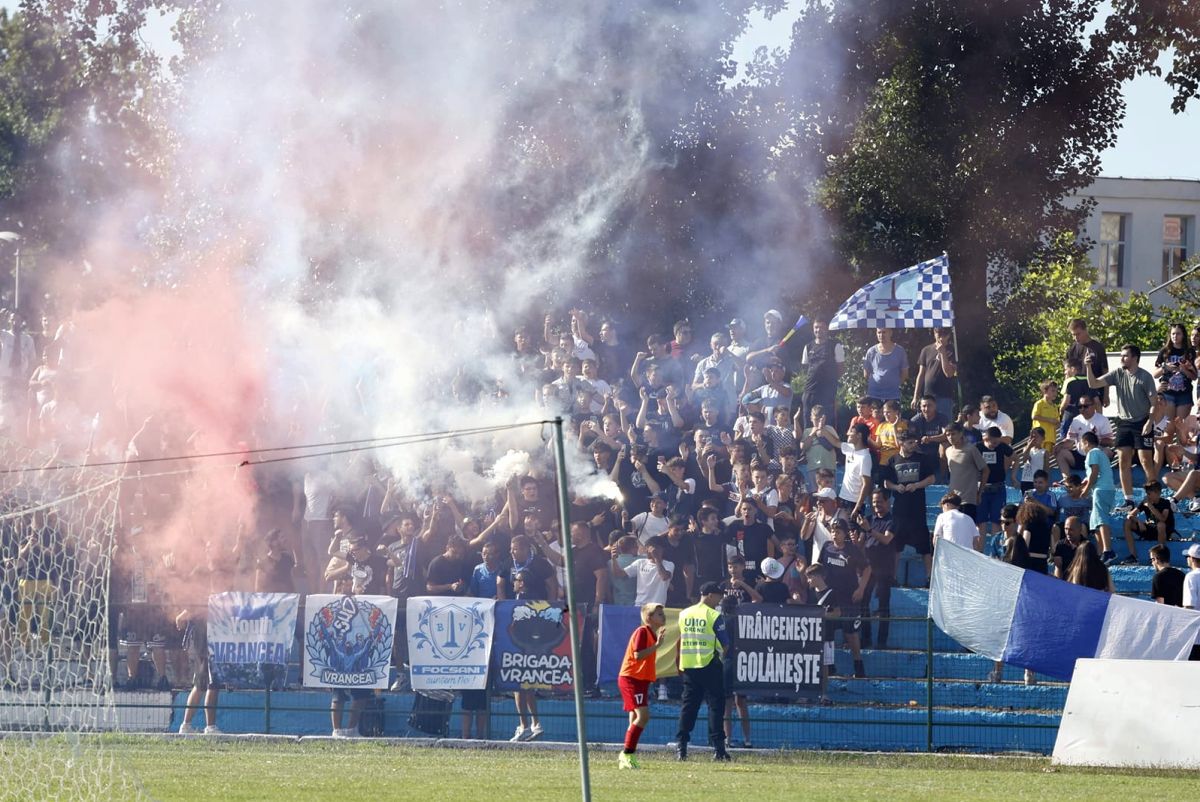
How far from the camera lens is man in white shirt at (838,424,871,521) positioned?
18.3 meters

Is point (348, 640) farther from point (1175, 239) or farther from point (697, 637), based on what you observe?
point (1175, 239)

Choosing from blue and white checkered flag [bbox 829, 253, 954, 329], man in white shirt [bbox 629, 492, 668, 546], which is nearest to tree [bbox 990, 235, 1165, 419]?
blue and white checkered flag [bbox 829, 253, 954, 329]

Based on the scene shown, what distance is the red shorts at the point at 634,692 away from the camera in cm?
1477

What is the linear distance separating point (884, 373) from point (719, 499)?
116 inches

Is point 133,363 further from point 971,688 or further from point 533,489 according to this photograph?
point 971,688

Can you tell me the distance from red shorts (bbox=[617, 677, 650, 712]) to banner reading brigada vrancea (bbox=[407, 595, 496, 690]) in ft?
6.64

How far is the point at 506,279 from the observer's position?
22641mm

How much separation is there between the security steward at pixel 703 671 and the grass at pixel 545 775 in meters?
0.26

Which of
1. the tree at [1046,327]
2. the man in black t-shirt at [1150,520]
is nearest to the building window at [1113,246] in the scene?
the tree at [1046,327]

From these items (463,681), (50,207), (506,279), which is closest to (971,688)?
(463,681)

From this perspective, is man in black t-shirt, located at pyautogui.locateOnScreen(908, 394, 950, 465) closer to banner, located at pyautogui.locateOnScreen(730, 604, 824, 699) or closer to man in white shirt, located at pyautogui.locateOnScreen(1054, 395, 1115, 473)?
man in white shirt, located at pyautogui.locateOnScreen(1054, 395, 1115, 473)

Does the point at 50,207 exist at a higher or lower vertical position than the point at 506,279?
higher

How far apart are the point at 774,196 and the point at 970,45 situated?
4137mm

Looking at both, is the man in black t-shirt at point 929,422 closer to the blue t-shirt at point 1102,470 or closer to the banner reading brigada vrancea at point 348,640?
the blue t-shirt at point 1102,470
